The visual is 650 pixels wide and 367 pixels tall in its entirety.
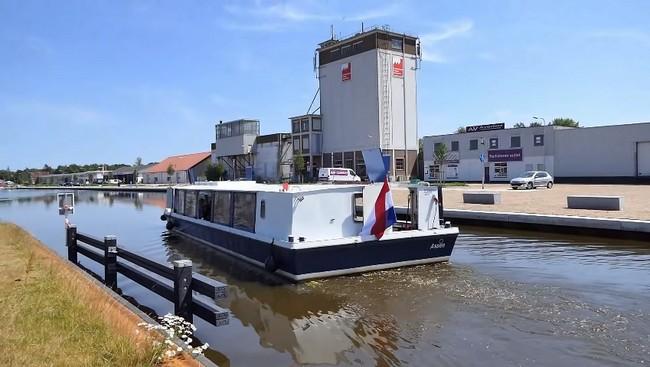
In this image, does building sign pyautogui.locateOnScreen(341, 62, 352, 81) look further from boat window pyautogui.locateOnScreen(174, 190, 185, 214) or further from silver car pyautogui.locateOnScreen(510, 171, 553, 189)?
boat window pyautogui.locateOnScreen(174, 190, 185, 214)

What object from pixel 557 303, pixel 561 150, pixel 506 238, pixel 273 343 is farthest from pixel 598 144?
pixel 273 343

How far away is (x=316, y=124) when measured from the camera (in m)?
82.9

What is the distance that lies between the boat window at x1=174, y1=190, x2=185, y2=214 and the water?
20.5 ft

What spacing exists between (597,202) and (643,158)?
3514cm

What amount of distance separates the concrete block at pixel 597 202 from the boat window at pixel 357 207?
1243cm

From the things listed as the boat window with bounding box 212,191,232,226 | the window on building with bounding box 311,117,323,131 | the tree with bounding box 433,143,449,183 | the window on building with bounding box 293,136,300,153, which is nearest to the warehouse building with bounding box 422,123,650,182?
the tree with bounding box 433,143,449,183

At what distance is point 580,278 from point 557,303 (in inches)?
89.0

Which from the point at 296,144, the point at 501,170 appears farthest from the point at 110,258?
the point at 296,144

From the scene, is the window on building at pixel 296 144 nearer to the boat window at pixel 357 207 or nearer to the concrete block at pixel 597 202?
the concrete block at pixel 597 202

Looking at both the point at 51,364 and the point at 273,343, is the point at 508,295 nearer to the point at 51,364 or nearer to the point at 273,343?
the point at 273,343

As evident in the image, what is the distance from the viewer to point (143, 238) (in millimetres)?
21578

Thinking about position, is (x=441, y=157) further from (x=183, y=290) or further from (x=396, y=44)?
(x=183, y=290)

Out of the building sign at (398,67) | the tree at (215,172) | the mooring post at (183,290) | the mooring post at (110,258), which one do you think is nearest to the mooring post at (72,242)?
the mooring post at (110,258)

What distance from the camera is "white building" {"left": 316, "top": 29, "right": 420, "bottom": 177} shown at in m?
74.8
